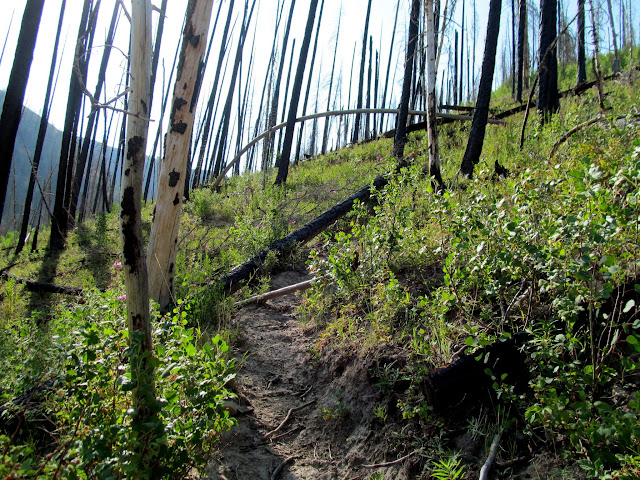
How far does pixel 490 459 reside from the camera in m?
1.88

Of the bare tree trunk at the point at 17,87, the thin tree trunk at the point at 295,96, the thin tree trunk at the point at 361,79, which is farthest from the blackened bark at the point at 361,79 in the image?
the bare tree trunk at the point at 17,87

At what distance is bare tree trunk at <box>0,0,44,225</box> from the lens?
4520mm

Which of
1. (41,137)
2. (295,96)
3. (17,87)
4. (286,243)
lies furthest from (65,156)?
(286,243)

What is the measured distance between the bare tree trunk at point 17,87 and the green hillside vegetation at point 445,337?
1.73 metres

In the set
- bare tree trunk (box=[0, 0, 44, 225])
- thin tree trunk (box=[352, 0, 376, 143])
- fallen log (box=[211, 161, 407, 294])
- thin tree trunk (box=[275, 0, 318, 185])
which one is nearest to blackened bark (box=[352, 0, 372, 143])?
thin tree trunk (box=[352, 0, 376, 143])

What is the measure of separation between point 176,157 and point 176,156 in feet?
0.03

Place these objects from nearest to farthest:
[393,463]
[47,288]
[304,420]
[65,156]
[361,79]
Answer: [393,463], [304,420], [47,288], [65,156], [361,79]

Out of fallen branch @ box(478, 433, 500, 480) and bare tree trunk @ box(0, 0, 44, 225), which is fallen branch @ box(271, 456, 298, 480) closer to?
fallen branch @ box(478, 433, 500, 480)

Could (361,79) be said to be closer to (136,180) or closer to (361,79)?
(361,79)

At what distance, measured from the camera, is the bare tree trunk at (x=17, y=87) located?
14.8 ft

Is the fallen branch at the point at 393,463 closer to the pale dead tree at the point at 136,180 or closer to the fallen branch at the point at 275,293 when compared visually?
the pale dead tree at the point at 136,180

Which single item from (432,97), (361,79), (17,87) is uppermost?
(361,79)

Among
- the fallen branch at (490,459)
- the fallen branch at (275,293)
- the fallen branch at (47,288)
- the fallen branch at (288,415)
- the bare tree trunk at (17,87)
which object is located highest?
the bare tree trunk at (17,87)

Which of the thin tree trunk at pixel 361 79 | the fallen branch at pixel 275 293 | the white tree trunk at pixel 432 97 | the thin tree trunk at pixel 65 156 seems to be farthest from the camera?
the thin tree trunk at pixel 361 79
